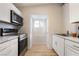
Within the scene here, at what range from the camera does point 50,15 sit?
4062 mm

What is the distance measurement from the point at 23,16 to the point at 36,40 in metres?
0.84

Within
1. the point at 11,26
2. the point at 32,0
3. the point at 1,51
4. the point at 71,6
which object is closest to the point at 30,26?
the point at 11,26

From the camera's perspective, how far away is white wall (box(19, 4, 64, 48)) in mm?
3583

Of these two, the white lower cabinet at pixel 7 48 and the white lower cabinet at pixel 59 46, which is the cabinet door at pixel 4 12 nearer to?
the white lower cabinet at pixel 7 48

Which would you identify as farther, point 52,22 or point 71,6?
point 52,22

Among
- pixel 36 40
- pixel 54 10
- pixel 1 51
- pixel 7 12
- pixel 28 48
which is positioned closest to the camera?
pixel 1 51

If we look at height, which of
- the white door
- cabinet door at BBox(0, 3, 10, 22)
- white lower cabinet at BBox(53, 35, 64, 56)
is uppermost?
cabinet door at BBox(0, 3, 10, 22)

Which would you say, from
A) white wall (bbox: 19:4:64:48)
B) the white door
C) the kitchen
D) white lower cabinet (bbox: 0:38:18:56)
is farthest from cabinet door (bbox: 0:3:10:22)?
white wall (bbox: 19:4:64:48)

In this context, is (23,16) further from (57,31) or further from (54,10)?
(57,31)

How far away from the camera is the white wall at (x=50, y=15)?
141 inches

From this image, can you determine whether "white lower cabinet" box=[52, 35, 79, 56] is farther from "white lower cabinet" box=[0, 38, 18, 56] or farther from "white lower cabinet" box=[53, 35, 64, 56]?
"white lower cabinet" box=[0, 38, 18, 56]

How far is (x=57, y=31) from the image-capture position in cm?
426

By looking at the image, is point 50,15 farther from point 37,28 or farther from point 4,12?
point 4,12

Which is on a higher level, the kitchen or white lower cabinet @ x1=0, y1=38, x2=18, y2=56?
the kitchen
